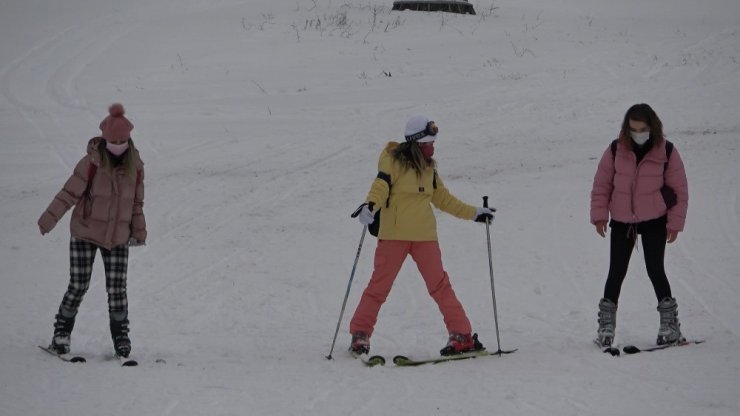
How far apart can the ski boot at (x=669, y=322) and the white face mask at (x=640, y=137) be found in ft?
4.01

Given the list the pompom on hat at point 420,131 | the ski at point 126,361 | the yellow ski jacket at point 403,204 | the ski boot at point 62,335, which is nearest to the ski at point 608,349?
the yellow ski jacket at point 403,204

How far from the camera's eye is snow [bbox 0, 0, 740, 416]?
607 centimetres

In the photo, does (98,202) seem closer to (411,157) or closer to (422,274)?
(411,157)

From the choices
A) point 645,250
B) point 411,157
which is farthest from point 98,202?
point 645,250

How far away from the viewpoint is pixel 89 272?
21.9ft

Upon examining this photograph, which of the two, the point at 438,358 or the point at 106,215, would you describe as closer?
the point at 106,215

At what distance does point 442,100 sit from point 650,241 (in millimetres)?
10163

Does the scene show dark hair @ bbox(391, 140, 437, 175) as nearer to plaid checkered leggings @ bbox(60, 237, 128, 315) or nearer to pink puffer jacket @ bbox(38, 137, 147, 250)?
pink puffer jacket @ bbox(38, 137, 147, 250)

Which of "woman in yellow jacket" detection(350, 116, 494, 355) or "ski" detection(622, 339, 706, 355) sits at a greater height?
"woman in yellow jacket" detection(350, 116, 494, 355)

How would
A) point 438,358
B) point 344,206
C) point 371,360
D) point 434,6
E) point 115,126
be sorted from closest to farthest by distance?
point 115,126 < point 371,360 < point 438,358 < point 344,206 < point 434,6

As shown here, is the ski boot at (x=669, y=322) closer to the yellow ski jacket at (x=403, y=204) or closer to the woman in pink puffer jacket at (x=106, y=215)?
the yellow ski jacket at (x=403, y=204)

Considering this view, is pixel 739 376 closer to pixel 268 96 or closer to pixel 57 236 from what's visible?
pixel 57 236

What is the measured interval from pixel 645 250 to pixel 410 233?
Result: 1.83m

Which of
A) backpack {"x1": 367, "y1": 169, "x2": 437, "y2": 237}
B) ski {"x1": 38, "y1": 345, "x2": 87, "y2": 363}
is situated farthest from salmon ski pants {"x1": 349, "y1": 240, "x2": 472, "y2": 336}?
ski {"x1": 38, "y1": 345, "x2": 87, "y2": 363}
